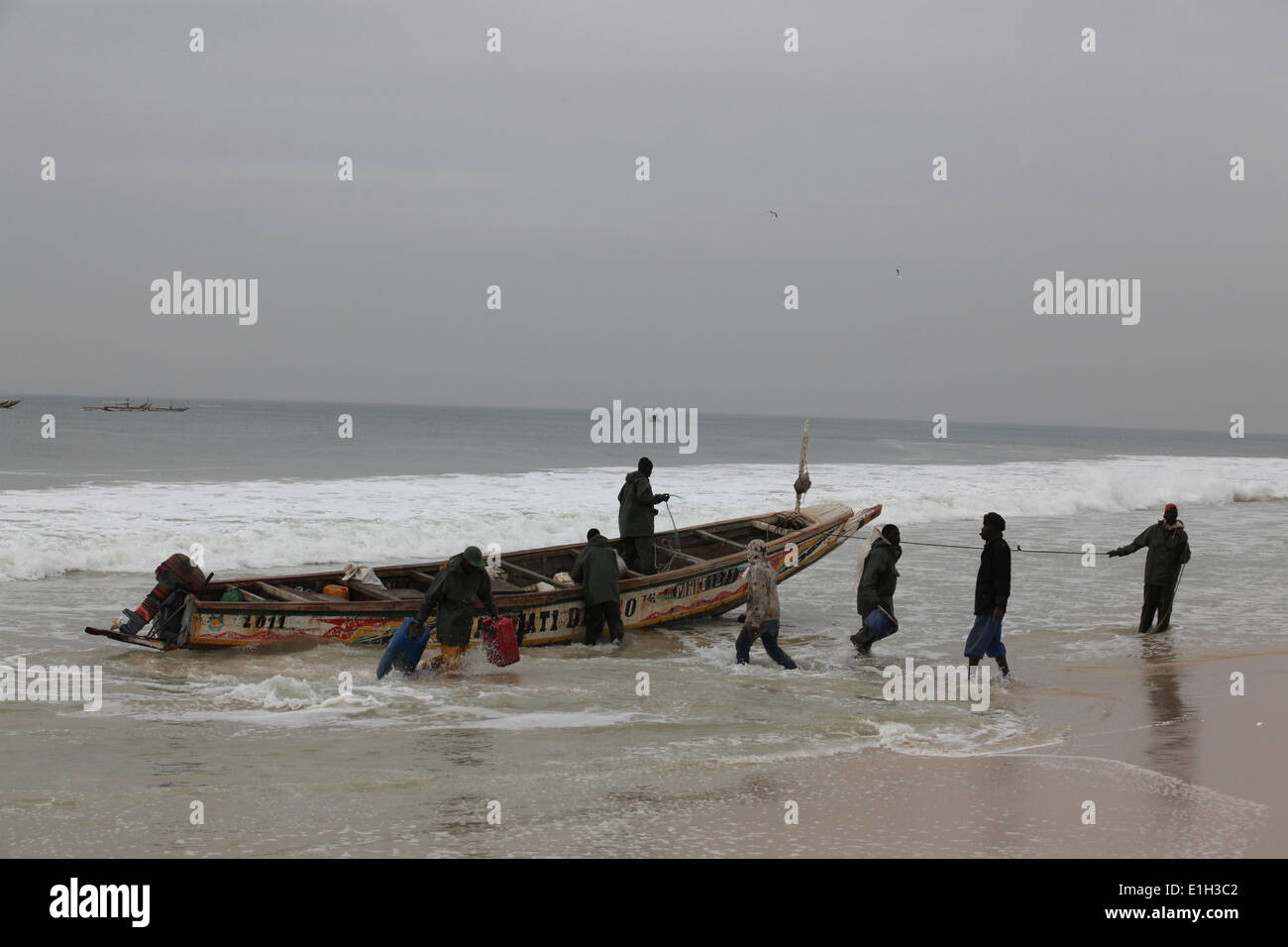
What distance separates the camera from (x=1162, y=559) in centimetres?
1240

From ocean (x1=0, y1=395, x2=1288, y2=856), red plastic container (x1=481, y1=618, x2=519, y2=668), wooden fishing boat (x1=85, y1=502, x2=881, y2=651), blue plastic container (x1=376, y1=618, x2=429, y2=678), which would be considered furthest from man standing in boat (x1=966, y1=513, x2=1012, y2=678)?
blue plastic container (x1=376, y1=618, x2=429, y2=678)

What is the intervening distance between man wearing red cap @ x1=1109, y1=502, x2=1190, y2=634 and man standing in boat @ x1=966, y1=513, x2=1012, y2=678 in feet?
10.1

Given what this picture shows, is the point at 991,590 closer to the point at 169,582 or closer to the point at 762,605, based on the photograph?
the point at 762,605

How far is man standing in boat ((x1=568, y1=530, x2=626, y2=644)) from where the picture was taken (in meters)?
11.6

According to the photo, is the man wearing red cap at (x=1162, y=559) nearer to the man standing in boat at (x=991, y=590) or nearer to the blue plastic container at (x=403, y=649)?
the man standing in boat at (x=991, y=590)

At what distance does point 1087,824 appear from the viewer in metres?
5.98

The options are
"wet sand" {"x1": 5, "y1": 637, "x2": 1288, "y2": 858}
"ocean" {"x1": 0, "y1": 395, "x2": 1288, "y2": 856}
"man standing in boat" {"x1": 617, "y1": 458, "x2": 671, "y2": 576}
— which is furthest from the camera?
"man standing in boat" {"x1": 617, "y1": 458, "x2": 671, "y2": 576}

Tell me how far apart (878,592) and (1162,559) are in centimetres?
347

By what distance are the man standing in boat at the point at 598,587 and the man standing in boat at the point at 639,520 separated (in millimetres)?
1059

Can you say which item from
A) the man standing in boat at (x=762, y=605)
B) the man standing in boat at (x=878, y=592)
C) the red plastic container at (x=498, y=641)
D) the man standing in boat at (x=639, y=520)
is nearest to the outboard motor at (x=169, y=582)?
the red plastic container at (x=498, y=641)

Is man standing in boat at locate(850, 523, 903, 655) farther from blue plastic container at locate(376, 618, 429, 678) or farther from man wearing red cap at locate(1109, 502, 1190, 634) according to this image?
blue plastic container at locate(376, 618, 429, 678)

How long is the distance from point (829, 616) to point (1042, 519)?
17263 millimetres
